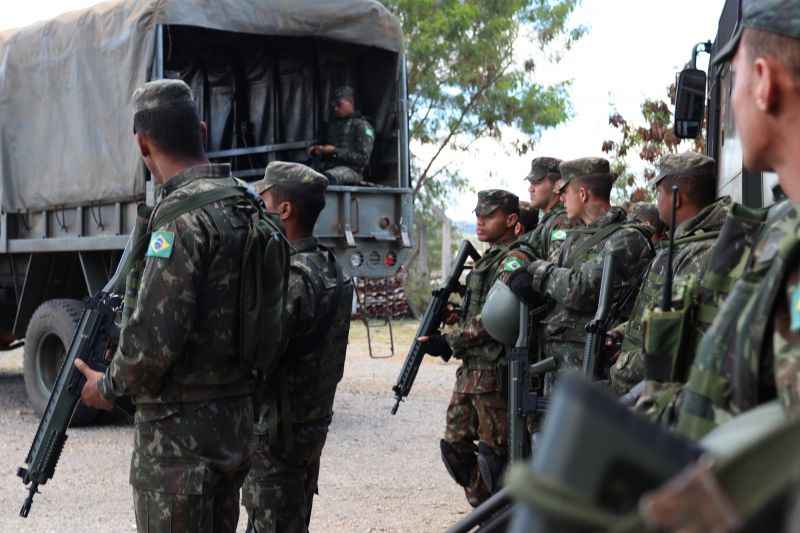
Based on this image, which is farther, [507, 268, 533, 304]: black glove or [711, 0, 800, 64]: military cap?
[507, 268, 533, 304]: black glove

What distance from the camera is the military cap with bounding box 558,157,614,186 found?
5.06 meters

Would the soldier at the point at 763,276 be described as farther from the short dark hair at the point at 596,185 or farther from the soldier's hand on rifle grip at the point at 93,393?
the short dark hair at the point at 596,185

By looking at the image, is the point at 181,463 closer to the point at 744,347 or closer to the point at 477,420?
the point at 744,347

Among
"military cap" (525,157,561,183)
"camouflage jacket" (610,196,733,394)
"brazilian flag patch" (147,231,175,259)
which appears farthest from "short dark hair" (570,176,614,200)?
"brazilian flag patch" (147,231,175,259)

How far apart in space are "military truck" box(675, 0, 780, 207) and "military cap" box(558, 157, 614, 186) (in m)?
0.54

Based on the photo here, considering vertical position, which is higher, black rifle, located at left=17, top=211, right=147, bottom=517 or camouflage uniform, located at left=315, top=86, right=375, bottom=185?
camouflage uniform, located at left=315, top=86, right=375, bottom=185

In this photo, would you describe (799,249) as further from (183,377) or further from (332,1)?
(332,1)

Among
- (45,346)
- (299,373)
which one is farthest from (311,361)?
(45,346)

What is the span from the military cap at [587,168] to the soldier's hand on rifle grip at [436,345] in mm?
1190

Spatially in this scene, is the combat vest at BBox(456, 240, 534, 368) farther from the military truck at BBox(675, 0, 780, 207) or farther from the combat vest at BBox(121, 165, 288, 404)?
the combat vest at BBox(121, 165, 288, 404)

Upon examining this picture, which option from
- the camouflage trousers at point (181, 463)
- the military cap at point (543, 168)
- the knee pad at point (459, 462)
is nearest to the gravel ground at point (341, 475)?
the knee pad at point (459, 462)

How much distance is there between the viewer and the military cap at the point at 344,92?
8633mm

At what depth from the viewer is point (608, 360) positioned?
15.1 ft

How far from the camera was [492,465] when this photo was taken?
532cm
